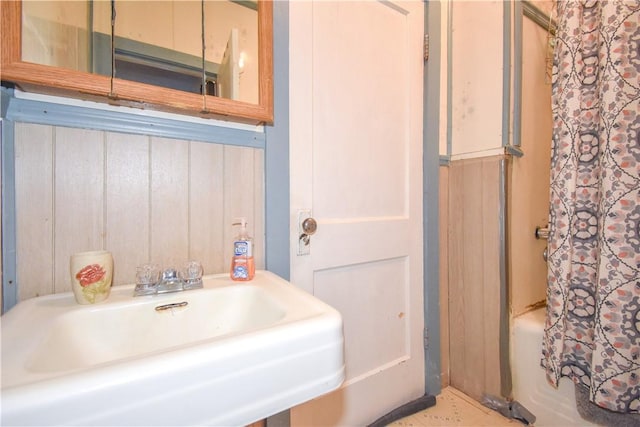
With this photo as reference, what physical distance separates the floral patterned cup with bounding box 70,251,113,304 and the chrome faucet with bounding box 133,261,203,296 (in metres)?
0.07

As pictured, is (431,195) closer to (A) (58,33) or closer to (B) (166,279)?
(B) (166,279)

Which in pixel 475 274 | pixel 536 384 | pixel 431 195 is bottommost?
pixel 536 384

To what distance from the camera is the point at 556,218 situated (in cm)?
101

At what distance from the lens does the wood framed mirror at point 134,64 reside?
56cm

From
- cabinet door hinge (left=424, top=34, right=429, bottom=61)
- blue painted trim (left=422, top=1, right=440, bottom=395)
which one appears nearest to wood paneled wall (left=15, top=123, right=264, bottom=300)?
blue painted trim (left=422, top=1, right=440, bottom=395)

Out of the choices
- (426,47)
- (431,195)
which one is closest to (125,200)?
(431,195)

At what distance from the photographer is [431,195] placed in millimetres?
1285

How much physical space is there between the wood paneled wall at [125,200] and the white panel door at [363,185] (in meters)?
0.22

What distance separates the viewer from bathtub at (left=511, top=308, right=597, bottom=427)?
1.04 m

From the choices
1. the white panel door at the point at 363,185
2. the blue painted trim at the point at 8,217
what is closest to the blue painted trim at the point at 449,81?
the white panel door at the point at 363,185


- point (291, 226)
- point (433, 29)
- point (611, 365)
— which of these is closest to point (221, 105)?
point (291, 226)

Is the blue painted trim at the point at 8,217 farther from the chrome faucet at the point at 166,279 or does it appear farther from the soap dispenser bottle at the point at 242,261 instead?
the soap dispenser bottle at the point at 242,261

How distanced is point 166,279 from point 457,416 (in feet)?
4.20

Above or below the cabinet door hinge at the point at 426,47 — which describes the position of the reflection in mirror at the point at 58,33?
below
